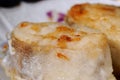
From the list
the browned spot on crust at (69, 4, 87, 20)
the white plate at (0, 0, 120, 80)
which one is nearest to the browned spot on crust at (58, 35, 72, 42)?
the browned spot on crust at (69, 4, 87, 20)

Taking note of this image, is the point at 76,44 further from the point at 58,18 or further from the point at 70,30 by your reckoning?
the point at 58,18

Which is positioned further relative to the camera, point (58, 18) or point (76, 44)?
point (58, 18)

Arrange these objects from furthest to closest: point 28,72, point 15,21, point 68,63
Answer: point 15,21
point 28,72
point 68,63

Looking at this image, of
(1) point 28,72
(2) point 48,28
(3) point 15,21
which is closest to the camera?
(1) point 28,72

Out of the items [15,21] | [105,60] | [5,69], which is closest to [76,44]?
[105,60]

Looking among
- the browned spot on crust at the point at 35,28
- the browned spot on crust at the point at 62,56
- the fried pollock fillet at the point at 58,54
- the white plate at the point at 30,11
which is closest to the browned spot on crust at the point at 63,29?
the fried pollock fillet at the point at 58,54

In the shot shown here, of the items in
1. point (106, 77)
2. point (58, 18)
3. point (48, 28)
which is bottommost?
point (58, 18)
